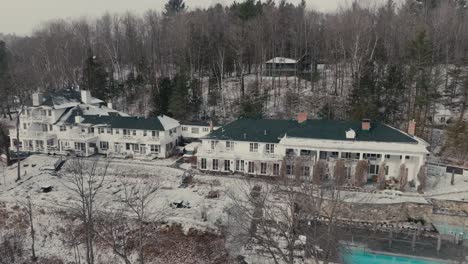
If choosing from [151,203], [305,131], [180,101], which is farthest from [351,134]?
[180,101]

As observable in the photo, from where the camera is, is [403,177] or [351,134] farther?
[351,134]

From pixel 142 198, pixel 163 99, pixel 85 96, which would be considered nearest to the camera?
pixel 142 198

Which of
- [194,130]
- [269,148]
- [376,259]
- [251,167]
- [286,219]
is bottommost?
[376,259]

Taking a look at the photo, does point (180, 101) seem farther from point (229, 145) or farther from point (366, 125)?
point (366, 125)

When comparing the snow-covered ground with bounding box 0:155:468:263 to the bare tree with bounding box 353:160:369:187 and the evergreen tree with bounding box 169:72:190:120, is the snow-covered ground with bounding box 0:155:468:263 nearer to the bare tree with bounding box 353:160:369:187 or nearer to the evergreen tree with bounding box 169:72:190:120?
the bare tree with bounding box 353:160:369:187

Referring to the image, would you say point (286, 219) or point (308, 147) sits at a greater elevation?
point (308, 147)

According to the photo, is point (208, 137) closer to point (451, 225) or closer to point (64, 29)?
point (451, 225)
